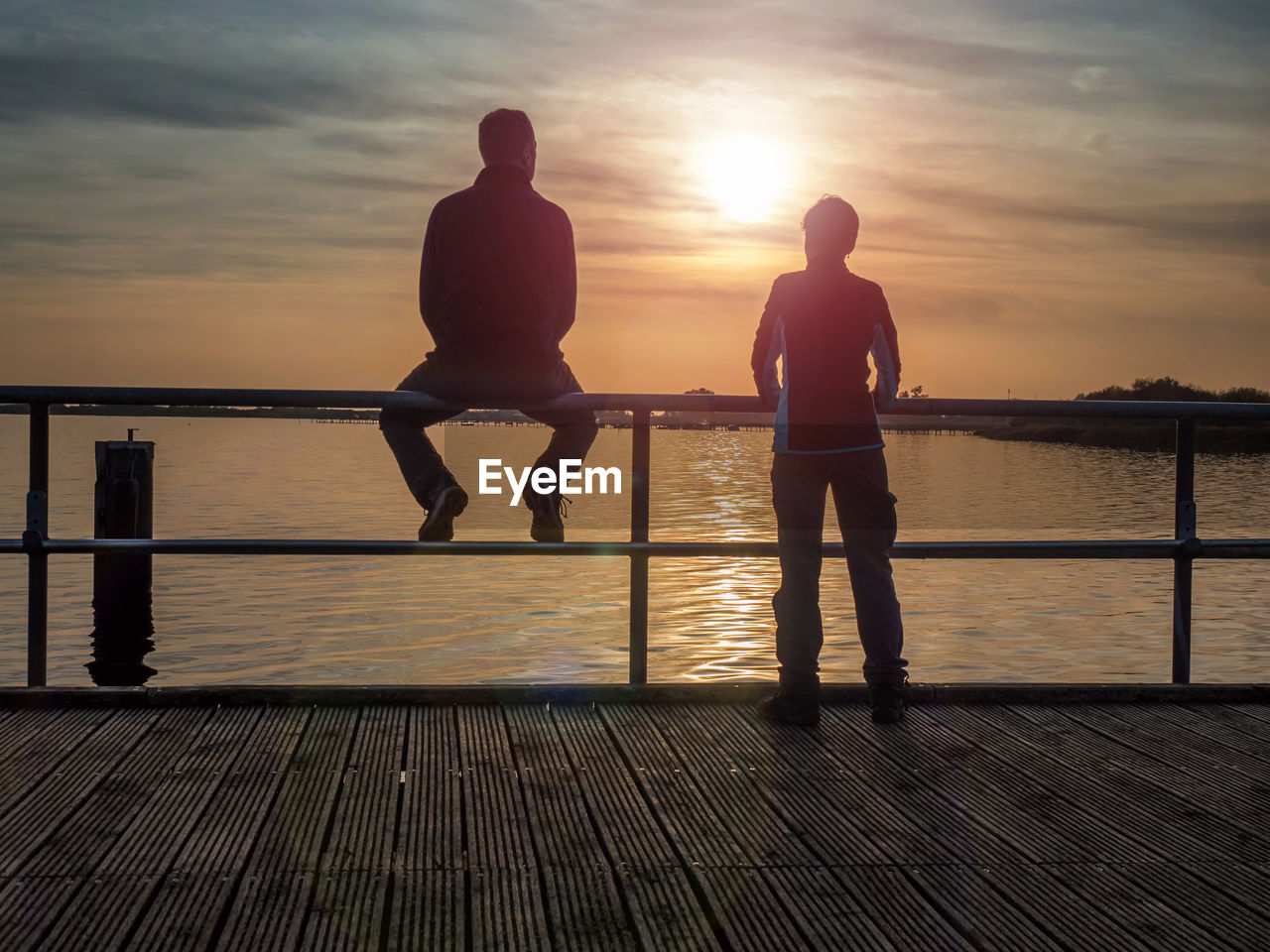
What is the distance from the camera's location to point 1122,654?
635 inches

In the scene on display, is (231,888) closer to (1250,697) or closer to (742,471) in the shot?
(1250,697)

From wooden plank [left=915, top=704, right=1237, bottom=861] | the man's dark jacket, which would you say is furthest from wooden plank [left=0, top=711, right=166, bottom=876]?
wooden plank [left=915, top=704, right=1237, bottom=861]

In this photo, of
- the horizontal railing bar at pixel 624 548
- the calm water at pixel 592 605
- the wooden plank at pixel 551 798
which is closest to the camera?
the wooden plank at pixel 551 798

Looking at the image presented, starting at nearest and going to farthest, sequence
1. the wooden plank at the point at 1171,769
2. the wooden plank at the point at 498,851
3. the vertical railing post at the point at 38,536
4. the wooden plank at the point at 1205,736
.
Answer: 1. the wooden plank at the point at 498,851
2. the wooden plank at the point at 1171,769
3. the wooden plank at the point at 1205,736
4. the vertical railing post at the point at 38,536

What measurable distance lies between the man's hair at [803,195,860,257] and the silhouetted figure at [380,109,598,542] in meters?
0.88

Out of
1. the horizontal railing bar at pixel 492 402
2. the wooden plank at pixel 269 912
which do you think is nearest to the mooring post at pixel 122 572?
the horizontal railing bar at pixel 492 402

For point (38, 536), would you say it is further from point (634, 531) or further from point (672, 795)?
point (672, 795)

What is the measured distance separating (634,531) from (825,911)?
89.4 inches

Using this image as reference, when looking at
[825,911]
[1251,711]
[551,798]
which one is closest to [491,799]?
[551,798]

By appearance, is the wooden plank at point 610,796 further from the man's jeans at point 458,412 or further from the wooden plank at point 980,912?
the man's jeans at point 458,412

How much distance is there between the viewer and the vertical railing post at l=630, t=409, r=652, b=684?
462 cm

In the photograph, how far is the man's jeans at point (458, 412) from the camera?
176 inches

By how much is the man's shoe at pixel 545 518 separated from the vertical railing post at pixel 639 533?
275 millimetres

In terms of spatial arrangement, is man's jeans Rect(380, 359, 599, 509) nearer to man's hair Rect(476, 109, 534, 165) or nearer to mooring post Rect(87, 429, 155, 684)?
man's hair Rect(476, 109, 534, 165)
